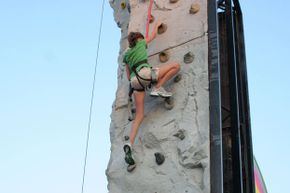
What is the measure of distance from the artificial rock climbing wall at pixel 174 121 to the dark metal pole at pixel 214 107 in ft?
0.22

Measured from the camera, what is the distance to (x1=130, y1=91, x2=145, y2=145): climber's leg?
222 inches

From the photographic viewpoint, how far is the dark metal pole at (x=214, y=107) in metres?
4.91

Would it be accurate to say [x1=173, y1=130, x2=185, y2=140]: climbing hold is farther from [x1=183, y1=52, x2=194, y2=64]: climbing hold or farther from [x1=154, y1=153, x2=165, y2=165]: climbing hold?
[x1=183, y1=52, x2=194, y2=64]: climbing hold

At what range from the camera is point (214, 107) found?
5.27 metres

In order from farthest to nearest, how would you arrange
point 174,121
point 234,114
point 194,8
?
point 194,8, point 234,114, point 174,121

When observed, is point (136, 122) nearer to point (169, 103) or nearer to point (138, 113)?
point (138, 113)

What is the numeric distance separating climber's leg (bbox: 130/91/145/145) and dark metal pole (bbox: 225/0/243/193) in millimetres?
1137

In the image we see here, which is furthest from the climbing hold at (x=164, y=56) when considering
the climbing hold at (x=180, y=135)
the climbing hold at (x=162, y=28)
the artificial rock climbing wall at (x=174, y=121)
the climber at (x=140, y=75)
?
the climbing hold at (x=180, y=135)

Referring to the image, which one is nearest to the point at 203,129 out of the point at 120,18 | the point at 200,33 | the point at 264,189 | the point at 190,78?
the point at 190,78

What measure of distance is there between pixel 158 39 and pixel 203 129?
1.62 meters

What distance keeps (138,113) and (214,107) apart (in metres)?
0.96

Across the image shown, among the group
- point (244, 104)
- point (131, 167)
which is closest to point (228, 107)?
point (244, 104)

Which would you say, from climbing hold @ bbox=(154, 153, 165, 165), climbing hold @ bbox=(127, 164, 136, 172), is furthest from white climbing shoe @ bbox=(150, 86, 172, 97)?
climbing hold @ bbox=(127, 164, 136, 172)

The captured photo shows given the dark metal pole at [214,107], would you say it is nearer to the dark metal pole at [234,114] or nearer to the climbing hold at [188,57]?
the climbing hold at [188,57]
